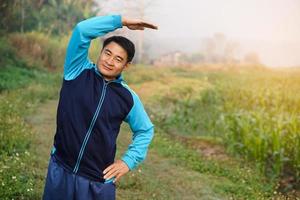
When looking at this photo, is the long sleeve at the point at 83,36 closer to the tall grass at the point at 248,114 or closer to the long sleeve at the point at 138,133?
the long sleeve at the point at 138,133

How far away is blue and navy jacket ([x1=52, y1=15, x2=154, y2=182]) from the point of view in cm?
228

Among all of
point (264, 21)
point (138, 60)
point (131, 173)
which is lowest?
point (131, 173)

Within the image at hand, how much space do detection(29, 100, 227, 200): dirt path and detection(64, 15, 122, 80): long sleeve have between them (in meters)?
1.85

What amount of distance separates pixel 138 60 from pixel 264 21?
219cm

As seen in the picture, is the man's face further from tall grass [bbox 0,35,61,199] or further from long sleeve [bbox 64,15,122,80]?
tall grass [bbox 0,35,61,199]

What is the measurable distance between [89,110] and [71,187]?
353mm

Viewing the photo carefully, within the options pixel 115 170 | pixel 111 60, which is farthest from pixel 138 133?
pixel 111 60

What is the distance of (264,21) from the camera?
28.3ft

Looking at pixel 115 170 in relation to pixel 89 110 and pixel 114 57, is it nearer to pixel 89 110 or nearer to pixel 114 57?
pixel 89 110

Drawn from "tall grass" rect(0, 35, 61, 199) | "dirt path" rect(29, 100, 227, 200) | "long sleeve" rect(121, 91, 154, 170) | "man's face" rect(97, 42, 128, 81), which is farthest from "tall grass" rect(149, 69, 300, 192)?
"man's face" rect(97, 42, 128, 81)

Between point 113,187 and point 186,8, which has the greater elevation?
point 186,8

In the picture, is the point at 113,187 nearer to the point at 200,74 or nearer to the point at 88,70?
the point at 88,70

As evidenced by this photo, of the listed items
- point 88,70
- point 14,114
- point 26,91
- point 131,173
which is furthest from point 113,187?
point 26,91

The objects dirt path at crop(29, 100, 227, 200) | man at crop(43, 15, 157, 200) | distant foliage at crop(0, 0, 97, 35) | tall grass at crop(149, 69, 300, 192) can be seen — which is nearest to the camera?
man at crop(43, 15, 157, 200)
